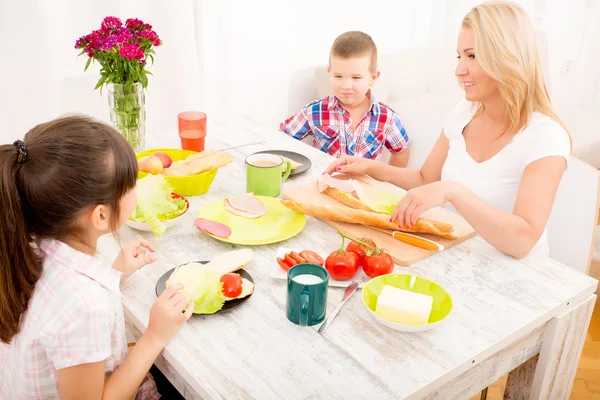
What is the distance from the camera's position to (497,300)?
1315 mm

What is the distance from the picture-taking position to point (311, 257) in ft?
4.50

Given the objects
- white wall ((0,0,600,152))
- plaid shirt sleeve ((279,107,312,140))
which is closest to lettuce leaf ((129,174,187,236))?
white wall ((0,0,600,152))

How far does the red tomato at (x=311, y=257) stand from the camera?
53.7 inches

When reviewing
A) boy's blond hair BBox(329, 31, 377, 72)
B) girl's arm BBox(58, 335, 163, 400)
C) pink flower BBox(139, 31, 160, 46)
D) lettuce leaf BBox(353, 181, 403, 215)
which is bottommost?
girl's arm BBox(58, 335, 163, 400)

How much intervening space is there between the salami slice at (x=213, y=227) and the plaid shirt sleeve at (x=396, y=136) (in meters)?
1.27

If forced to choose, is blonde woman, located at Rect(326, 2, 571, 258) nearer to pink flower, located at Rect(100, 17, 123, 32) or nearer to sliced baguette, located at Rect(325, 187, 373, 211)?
sliced baguette, located at Rect(325, 187, 373, 211)

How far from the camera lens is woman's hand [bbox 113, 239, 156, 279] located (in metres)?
1.34

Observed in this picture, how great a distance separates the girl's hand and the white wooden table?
1.0 inches

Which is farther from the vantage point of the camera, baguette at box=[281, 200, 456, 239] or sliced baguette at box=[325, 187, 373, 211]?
sliced baguette at box=[325, 187, 373, 211]

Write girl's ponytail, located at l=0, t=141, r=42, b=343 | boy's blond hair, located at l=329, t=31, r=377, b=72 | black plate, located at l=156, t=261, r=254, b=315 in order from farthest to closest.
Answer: boy's blond hair, located at l=329, t=31, r=377, b=72 < black plate, located at l=156, t=261, r=254, b=315 < girl's ponytail, located at l=0, t=141, r=42, b=343

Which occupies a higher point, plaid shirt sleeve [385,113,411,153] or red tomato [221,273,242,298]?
red tomato [221,273,242,298]

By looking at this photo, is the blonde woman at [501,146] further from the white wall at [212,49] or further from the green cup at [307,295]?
the white wall at [212,49]

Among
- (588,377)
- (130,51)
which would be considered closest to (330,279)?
(130,51)

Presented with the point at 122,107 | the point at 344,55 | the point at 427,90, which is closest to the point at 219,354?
the point at 122,107
